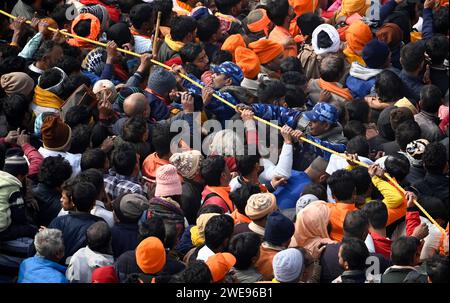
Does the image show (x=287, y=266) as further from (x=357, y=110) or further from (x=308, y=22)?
(x=308, y=22)

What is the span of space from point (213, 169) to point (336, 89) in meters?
2.45

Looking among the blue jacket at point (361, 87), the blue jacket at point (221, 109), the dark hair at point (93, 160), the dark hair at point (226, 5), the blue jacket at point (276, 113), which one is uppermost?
the dark hair at point (93, 160)

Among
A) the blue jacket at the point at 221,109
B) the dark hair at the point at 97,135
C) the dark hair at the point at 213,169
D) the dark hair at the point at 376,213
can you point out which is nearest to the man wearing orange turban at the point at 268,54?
the blue jacket at the point at 221,109

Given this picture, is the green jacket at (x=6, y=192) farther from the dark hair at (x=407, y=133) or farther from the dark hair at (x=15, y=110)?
the dark hair at (x=407, y=133)

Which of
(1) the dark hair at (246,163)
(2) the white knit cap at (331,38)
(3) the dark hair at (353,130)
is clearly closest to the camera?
(1) the dark hair at (246,163)

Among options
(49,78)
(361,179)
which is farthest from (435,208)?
(49,78)

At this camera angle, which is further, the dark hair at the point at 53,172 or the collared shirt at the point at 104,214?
the dark hair at the point at 53,172

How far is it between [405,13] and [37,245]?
6.51 m

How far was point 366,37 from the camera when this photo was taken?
567 inches

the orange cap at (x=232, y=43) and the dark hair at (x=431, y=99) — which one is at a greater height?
the dark hair at (x=431, y=99)

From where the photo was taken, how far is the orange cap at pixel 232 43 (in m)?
14.2

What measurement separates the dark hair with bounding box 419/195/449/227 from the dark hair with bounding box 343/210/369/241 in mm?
1044

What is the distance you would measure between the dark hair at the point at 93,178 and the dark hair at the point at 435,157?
2.93m

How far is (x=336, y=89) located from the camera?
537 inches
